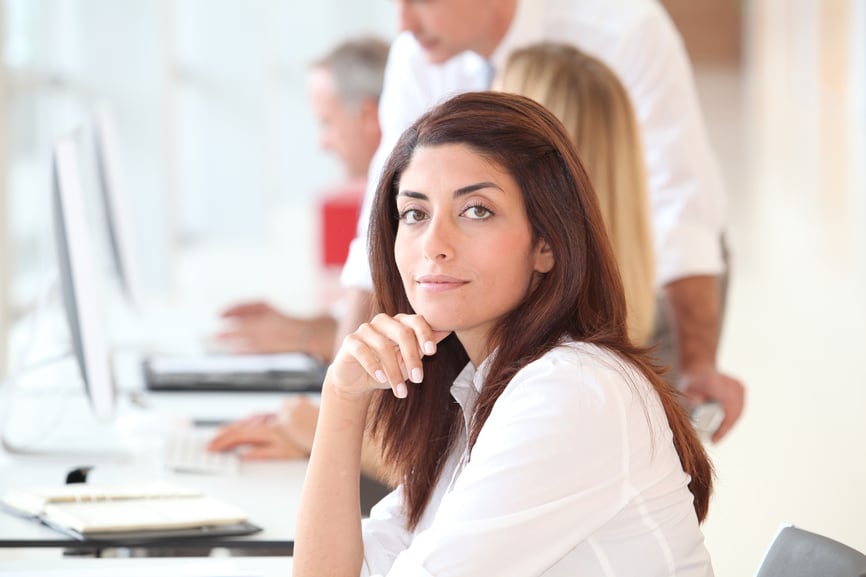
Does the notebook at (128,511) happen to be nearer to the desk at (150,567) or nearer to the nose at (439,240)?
the desk at (150,567)

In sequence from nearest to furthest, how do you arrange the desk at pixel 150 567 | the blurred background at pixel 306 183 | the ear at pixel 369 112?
the desk at pixel 150 567 → the ear at pixel 369 112 → the blurred background at pixel 306 183

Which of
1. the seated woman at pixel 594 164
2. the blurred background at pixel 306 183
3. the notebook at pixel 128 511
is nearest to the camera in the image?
the notebook at pixel 128 511

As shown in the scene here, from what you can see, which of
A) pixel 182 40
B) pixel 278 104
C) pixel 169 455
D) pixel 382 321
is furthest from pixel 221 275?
pixel 382 321

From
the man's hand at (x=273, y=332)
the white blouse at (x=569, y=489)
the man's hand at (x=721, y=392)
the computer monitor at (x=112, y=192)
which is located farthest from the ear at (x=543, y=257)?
the man's hand at (x=273, y=332)

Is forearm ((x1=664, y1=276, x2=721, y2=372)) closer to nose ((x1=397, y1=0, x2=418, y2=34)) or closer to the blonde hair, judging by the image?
the blonde hair

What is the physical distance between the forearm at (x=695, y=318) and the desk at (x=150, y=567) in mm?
1215

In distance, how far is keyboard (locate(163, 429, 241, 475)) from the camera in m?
2.16

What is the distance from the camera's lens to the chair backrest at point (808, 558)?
131cm

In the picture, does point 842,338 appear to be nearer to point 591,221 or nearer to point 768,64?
A: point 591,221

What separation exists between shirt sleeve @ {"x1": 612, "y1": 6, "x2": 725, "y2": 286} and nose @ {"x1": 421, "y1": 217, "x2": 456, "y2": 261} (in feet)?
4.48

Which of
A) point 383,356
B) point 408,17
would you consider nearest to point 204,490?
point 383,356

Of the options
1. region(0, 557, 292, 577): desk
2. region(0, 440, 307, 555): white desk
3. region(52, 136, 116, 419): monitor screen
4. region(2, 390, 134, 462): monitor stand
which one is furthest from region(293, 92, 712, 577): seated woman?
region(2, 390, 134, 462): monitor stand

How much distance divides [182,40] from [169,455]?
20.4ft

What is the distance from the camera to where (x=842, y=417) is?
511cm
